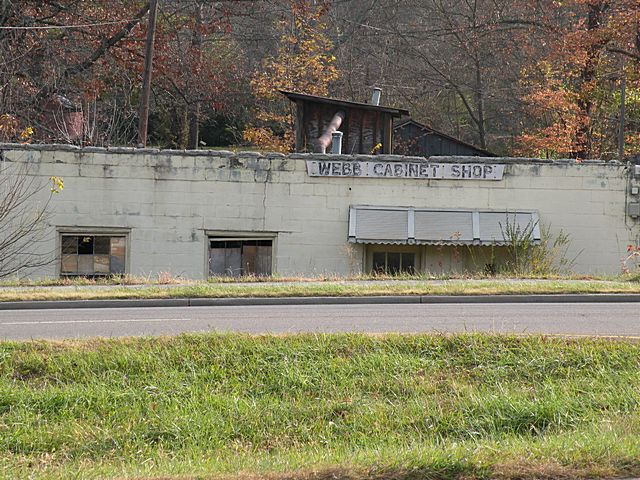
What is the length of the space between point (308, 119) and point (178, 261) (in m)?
7.29

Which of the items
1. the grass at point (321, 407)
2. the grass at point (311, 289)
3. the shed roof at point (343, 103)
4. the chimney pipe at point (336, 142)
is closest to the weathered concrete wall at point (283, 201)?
the chimney pipe at point (336, 142)

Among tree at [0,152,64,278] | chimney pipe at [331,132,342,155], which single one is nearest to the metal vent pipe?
chimney pipe at [331,132,342,155]

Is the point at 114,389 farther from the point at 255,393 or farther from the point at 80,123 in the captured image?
the point at 80,123

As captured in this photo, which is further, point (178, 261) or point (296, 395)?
point (178, 261)

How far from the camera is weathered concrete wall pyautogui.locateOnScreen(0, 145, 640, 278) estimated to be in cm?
2044

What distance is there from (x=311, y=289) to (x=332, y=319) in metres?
2.80

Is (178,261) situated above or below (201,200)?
below

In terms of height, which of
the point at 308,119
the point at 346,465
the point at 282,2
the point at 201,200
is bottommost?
the point at 346,465

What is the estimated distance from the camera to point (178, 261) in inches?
811

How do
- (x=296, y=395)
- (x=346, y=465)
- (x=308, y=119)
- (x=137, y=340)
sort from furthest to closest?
(x=308, y=119) → (x=137, y=340) → (x=296, y=395) → (x=346, y=465)

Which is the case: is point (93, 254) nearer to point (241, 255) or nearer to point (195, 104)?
point (241, 255)

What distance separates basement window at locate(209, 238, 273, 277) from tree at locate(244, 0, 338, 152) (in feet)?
41.1

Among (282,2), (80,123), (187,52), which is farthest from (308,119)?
(282,2)

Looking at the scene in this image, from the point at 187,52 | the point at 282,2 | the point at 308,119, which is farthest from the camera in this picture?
the point at 282,2
